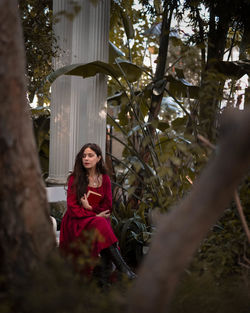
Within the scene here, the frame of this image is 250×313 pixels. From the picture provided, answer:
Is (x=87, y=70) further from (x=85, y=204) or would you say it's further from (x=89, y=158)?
(x=85, y=204)

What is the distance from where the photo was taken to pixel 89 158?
4.21 m

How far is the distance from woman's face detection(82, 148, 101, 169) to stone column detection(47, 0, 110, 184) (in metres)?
0.96

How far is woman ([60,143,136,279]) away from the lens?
159 inches

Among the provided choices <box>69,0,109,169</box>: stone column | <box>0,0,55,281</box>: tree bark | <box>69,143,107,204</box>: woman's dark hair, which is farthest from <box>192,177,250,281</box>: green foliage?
<box>69,0,109,169</box>: stone column

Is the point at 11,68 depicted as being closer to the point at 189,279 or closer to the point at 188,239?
the point at 188,239

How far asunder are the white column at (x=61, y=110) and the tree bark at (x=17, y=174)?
4.01 m

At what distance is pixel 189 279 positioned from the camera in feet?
6.63

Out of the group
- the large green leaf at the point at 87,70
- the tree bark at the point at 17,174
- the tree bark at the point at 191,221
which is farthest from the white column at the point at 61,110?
the tree bark at the point at 191,221

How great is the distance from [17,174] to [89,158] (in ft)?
8.46

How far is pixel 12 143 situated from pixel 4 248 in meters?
0.42

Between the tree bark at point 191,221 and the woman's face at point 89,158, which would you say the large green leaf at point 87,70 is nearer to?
the woman's face at point 89,158

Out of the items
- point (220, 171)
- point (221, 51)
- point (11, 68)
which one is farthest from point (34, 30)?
point (220, 171)

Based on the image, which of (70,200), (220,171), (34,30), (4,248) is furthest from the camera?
(34,30)

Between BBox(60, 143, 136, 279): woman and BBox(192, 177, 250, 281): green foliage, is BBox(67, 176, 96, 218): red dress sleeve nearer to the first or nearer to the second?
BBox(60, 143, 136, 279): woman
